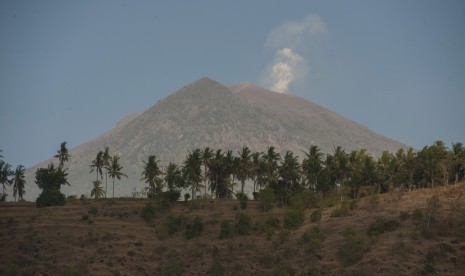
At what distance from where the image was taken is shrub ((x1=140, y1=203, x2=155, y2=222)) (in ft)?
460

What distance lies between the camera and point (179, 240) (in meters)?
130

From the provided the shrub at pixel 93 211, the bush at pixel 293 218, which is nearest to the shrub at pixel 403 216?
the bush at pixel 293 218

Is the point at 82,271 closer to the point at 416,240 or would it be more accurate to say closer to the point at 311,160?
the point at 416,240

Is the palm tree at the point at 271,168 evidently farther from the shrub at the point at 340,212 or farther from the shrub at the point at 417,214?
the shrub at the point at 417,214

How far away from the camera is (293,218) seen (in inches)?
5251

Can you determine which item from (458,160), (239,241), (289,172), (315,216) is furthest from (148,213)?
(458,160)

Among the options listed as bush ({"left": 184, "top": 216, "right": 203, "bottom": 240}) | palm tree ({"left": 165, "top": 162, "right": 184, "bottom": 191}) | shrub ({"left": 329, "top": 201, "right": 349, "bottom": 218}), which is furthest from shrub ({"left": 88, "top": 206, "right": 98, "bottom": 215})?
shrub ({"left": 329, "top": 201, "right": 349, "bottom": 218})

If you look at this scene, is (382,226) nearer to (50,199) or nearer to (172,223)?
(172,223)

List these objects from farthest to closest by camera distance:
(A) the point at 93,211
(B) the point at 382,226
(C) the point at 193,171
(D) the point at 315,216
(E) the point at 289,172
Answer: (C) the point at 193,171
(E) the point at 289,172
(A) the point at 93,211
(D) the point at 315,216
(B) the point at 382,226

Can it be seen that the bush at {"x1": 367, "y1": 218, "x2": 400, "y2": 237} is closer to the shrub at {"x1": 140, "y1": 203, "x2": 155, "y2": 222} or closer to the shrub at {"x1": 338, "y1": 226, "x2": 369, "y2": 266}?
the shrub at {"x1": 338, "y1": 226, "x2": 369, "y2": 266}

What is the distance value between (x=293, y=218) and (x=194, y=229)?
72.0 ft

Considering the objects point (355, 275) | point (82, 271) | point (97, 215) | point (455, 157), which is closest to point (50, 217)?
point (97, 215)

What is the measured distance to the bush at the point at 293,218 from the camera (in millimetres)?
132000

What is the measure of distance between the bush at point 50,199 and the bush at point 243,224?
48.0 metres
